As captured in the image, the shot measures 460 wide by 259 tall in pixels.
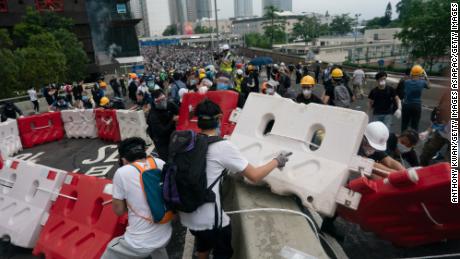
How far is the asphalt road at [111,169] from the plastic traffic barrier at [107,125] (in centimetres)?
26

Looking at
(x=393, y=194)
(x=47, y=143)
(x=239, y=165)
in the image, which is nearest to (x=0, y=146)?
(x=47, y=143)

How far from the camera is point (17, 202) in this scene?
15.5ft

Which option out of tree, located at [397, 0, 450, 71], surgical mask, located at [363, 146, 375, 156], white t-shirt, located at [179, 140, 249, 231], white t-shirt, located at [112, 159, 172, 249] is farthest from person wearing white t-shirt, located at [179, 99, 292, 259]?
tree, located at [397, 0, 450, 71]

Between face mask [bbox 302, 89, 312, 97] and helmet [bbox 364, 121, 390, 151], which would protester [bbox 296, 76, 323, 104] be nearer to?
face mask [bbox 302, 89, 312, 97]

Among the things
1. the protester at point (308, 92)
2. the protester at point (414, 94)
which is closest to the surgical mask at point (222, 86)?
the protester at point (308, 92)

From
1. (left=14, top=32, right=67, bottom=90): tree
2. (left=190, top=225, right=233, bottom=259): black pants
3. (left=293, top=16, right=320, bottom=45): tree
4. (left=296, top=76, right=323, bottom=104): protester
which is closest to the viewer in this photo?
Result: (left=190, top=225, right=233, bottom=259): black pants

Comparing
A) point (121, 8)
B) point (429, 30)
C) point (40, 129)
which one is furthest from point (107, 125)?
point (121, 8)

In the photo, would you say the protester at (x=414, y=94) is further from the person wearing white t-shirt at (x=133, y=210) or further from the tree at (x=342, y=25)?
the tree at (x=342, y=25)

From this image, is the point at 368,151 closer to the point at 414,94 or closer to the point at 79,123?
the point at 414,94

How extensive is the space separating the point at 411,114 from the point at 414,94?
1.58ft

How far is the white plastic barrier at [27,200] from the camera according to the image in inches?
172

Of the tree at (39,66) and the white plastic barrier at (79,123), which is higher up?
the tree at (39,66)

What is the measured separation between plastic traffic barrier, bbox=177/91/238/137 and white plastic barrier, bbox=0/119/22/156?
22.0ft

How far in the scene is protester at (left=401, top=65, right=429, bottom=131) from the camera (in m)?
7.03
